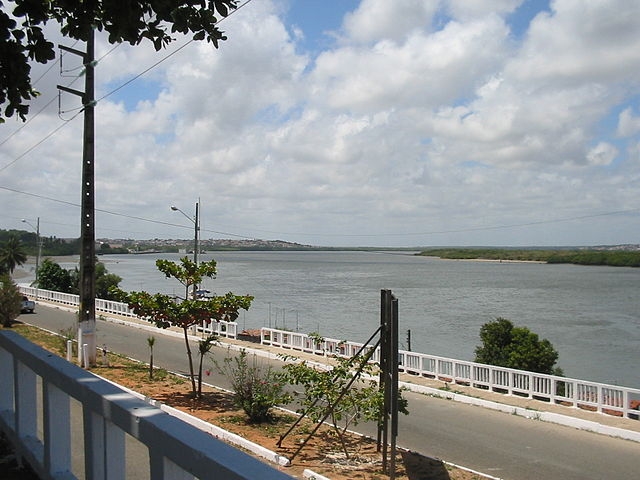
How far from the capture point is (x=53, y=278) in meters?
59.5

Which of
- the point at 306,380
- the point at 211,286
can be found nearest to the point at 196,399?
the point at 306,380

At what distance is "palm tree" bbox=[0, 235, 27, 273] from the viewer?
82.1 m

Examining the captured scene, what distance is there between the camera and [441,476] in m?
9.82

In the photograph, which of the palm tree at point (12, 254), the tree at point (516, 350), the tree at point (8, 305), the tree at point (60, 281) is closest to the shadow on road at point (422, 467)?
the tree at point (516, 350)

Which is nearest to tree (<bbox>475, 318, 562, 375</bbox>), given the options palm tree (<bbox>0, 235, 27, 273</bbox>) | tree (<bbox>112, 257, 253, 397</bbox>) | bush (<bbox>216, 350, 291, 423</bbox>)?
tree (<bbox>112, 257, 253, 397</bbox>)

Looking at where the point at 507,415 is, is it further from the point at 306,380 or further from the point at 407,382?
the point at 306,380

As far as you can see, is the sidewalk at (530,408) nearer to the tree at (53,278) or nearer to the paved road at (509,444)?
the paved road at (509,444)

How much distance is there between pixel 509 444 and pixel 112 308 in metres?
32.1

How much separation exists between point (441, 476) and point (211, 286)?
9303cm

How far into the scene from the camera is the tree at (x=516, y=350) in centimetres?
2425

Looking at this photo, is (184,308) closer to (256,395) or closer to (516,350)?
(256,395)

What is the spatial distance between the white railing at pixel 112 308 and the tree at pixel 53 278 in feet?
26.4

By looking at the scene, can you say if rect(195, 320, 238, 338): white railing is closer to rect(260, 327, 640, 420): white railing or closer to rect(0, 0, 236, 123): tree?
rect(260, 327, 640, 420): white railing

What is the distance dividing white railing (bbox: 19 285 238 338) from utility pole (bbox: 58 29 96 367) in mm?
9278
